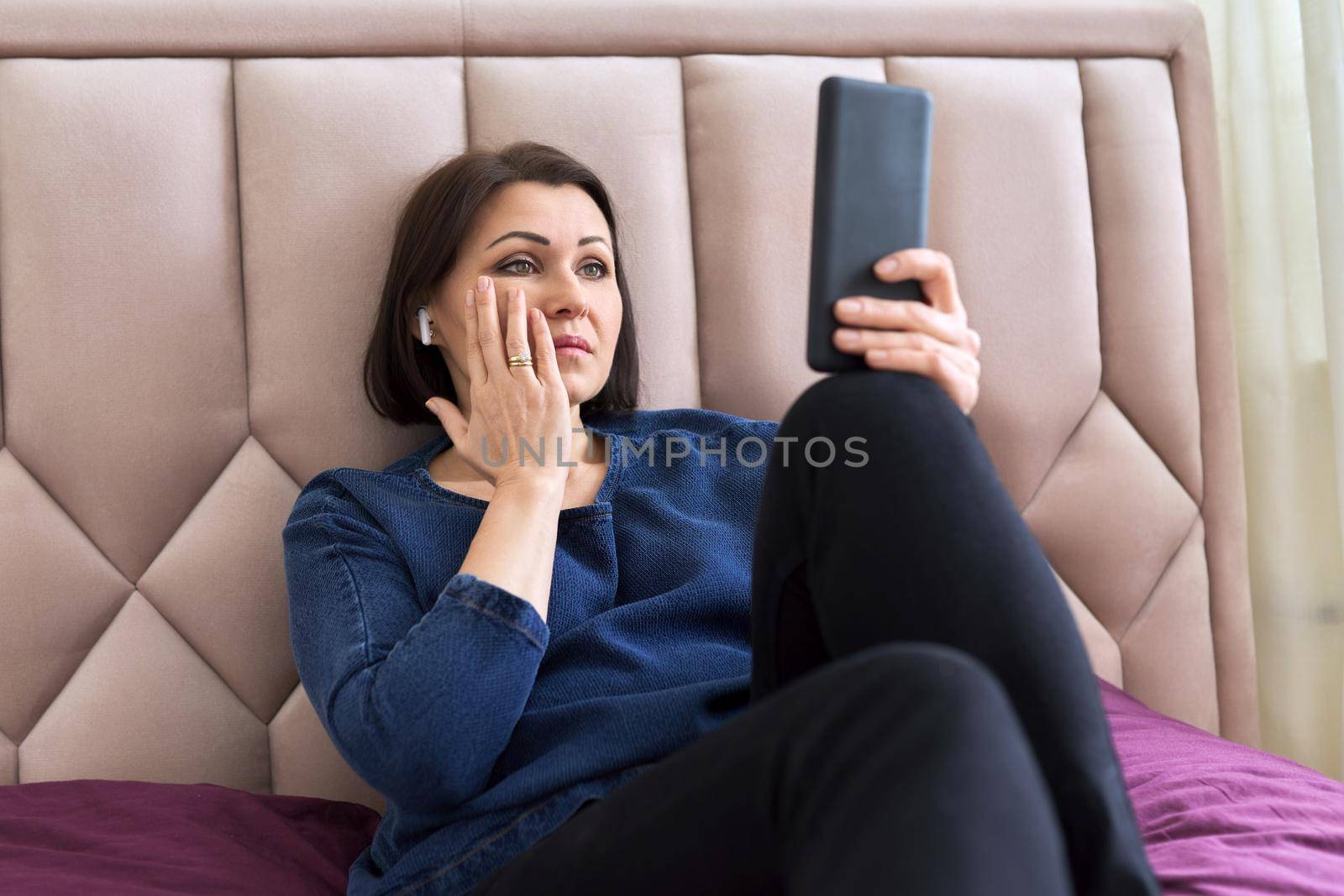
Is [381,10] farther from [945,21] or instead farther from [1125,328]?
[1125,328]

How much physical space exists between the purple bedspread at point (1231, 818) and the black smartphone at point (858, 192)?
1.50 feet

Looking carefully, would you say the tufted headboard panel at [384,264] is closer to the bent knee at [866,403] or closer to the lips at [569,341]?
the lips at [569,341]

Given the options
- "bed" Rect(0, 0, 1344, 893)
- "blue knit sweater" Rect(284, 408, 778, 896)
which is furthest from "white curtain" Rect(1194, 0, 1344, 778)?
"blue knit sweater" Rect(284, 408, 778, 896)

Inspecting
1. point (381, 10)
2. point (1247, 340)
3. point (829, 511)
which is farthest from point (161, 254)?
point (1247, 340)

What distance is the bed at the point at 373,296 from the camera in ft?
3.87

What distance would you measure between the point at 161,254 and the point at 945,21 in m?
1.02

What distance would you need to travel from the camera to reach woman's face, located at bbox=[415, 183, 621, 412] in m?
1.11

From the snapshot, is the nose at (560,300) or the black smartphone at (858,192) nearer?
the black smartphone at (858,192)

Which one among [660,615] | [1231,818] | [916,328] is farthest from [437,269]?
[1231,818]

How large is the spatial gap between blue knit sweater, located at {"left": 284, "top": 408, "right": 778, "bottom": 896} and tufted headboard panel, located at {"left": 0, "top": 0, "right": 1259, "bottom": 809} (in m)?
0.23

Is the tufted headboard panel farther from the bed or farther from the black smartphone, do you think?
the black smartphone

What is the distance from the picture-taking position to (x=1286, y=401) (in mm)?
1433

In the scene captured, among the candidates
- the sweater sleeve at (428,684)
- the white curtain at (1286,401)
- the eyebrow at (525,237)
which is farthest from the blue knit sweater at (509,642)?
the white curtain at (1286,401)

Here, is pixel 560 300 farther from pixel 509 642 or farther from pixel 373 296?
pixel 509 642
